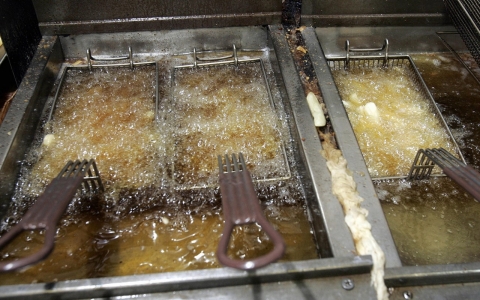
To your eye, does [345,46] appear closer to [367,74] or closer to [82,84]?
[367,74]

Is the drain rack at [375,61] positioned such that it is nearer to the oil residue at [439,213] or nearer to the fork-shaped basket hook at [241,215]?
the oil residue at [439,213]

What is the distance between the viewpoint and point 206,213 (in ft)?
5.20

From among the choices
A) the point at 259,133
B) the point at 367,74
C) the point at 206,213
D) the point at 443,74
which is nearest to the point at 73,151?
the point at 206,213

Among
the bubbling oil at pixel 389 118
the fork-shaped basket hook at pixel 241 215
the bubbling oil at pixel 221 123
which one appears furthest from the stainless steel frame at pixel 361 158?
the fork-shaped basket hook at pixel 241 215

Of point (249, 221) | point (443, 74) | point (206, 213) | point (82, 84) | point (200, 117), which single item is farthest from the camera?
point (443, 74)

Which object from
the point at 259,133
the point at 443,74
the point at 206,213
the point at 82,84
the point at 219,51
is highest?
the point at 219,51

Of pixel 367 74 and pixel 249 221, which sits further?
pixel 367 74

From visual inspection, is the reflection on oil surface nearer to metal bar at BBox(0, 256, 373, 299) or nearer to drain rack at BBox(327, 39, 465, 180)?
metal bar at BBox(0, 256, 373, 299)

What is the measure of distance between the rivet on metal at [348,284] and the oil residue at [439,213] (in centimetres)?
40

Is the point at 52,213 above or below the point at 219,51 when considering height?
below

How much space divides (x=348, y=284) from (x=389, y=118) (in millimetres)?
1180

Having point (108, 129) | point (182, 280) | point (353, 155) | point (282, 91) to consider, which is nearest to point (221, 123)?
point (282, 91)

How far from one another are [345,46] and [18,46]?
214cm

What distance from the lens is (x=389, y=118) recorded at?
2068 millimetres
